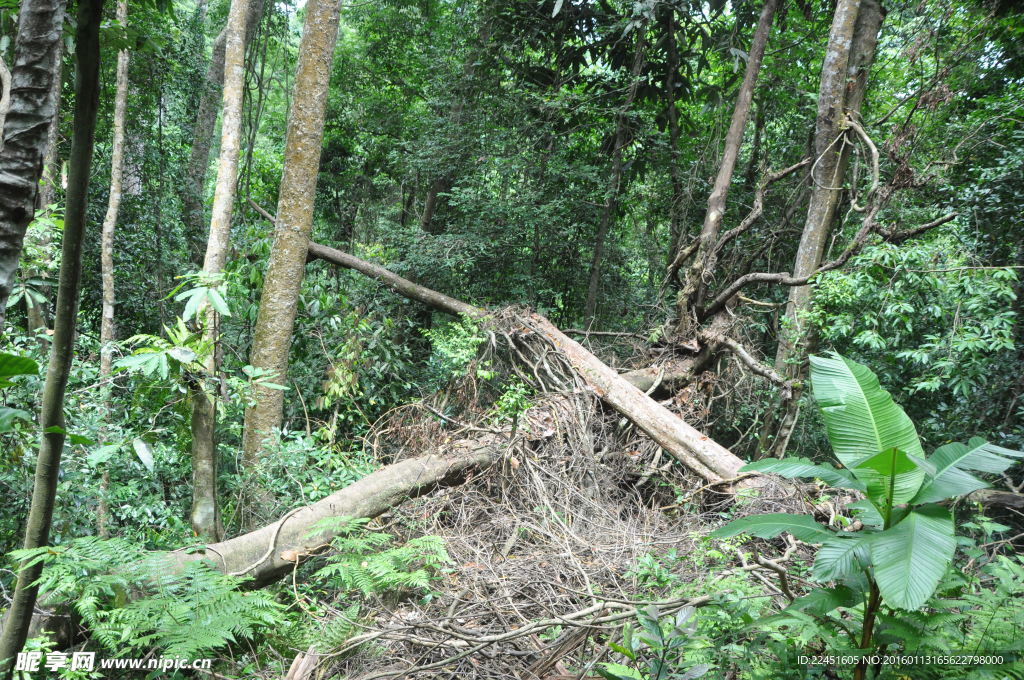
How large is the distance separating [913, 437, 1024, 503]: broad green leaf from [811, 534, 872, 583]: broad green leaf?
0.27m

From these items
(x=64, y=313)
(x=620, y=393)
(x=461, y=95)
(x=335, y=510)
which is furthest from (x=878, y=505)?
(x=461, y=95)

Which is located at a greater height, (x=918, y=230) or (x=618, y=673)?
(x=918, y=230)

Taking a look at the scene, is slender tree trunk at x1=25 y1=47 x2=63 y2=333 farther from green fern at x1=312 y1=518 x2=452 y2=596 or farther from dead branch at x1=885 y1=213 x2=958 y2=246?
dead branch at x1=885 y1=213 x2=958 y2=246

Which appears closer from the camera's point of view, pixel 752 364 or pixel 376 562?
pixel 376 562

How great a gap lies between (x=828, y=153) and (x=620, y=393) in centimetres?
398

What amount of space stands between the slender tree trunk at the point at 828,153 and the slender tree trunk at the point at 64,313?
6.17 metres

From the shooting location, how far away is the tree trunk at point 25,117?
1.44 meters

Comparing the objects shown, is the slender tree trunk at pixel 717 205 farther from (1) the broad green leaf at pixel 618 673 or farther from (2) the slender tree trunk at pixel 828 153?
(1) the broad green leaf at pixel 618 673

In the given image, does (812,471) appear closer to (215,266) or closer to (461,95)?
(215,266)

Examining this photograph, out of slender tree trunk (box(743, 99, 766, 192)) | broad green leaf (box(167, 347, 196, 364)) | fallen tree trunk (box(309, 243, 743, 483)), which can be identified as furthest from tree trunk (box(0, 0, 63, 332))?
slender tree trunk (box(743, 99, 766, 192))

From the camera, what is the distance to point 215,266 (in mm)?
4766

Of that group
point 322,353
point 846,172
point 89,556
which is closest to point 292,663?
point 89,556

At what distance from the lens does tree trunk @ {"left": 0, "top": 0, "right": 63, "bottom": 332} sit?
4.72 feet

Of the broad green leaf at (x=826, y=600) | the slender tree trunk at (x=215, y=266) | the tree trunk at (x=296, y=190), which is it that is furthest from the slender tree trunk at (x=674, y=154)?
the broad green leaf at (x=826, y=600)
